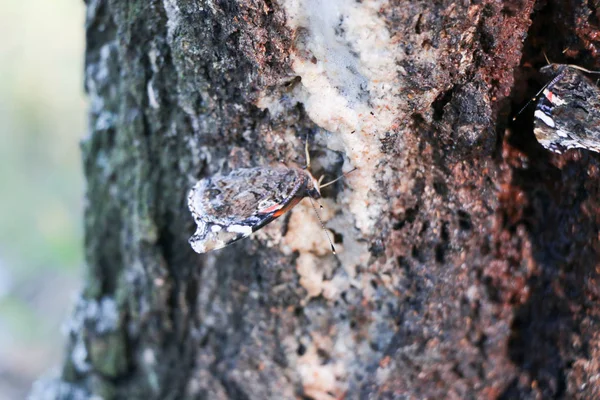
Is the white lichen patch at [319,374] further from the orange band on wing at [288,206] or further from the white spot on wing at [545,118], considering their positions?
the white spot on wing at [545,118]

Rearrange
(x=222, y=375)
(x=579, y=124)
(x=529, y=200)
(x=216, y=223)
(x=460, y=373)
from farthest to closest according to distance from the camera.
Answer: (x=222, y=375), (x=460, y=373), (x=529, y=200), (x=216, y=223), (x=579, y=124)

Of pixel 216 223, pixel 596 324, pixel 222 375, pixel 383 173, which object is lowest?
pixel 222 375

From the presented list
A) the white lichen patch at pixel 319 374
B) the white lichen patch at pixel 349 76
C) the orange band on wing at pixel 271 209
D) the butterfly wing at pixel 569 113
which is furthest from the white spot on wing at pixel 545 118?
the white lichen patch at pixel 319 374

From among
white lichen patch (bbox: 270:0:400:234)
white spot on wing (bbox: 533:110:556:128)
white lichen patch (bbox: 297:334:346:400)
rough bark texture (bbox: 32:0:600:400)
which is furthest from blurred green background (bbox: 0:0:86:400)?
white spot on wing (bbox: 533:110:556:128)

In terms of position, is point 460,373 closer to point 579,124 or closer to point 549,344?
point 549,344

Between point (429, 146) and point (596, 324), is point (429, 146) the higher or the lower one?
the higher one

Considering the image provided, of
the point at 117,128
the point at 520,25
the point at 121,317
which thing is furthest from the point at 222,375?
the point at 520,25

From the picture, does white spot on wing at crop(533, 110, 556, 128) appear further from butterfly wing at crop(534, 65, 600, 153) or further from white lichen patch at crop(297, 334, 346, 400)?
white lichen patch at crop(297, 334, 346, 400)
